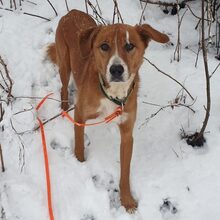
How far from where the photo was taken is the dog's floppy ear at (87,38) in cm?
367

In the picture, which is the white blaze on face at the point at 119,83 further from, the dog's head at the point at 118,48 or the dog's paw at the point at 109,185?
the dog's paw at the point at 109,185

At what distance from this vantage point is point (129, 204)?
392 centimetres

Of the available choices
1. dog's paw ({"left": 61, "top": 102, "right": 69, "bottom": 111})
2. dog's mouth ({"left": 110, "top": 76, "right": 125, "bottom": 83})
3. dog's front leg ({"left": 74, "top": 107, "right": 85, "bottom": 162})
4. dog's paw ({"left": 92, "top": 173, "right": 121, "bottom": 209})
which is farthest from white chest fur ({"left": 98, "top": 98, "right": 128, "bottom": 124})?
dog's paw ({"left": 61, "top": 102, "right": 69, "bottom": 111})

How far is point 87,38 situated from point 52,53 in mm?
1426

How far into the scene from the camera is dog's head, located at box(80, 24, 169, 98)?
11.0 feet

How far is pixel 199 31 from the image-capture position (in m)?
5.45

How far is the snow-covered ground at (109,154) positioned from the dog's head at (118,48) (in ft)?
2.97

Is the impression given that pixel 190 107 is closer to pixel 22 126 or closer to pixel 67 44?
pixel 67 44

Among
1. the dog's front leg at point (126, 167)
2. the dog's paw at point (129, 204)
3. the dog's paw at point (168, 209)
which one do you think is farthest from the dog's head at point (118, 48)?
the dog's paw at point (168, 209)

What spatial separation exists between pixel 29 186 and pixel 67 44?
55.7 inches

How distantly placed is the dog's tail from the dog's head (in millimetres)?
1360

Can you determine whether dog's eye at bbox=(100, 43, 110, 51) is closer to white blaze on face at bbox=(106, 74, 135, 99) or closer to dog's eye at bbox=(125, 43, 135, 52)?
dog's eye at bbox=(125, 43, 135, 52)

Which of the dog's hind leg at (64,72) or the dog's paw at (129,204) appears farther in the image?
the dog's hind leg at (64,72)

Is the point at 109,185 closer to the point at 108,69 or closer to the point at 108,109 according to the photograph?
the point at 108,109
